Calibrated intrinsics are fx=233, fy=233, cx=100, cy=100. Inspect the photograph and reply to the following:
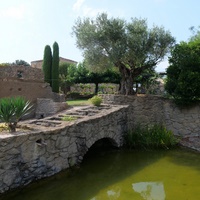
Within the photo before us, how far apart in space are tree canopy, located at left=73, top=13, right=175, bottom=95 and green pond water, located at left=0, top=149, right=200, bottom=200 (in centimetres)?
570

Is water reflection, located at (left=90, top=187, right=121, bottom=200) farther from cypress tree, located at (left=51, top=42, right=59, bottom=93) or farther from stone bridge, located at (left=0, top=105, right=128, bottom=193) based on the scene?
cypress tree, located at (left=51, top=42, right=59, bottom=93)

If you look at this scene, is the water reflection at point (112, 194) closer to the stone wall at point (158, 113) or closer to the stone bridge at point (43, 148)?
the stone bridge at point (43, 148)

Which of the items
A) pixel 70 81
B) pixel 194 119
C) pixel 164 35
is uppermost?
pixel 164 35

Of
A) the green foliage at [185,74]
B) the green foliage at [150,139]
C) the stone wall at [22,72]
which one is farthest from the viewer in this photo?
the stone wall at [22,72]

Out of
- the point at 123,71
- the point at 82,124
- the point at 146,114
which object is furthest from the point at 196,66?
the point at 82,124

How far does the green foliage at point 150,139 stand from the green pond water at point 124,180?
950 mm

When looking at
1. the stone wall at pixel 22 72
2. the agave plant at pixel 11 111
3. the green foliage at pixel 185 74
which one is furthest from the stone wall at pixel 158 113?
the stone wall at pixel 22 72

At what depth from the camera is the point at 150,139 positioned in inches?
405

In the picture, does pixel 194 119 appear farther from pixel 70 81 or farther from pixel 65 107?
pixel 70 81

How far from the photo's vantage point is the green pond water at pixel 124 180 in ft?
19.0

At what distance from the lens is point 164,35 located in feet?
42.2

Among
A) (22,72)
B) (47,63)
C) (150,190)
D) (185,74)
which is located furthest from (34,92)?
(47,63)

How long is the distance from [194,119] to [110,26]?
642 centimetres

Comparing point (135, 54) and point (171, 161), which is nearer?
point (171, 161)
